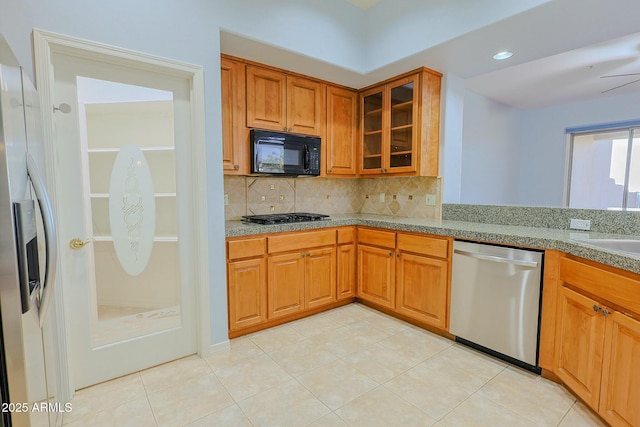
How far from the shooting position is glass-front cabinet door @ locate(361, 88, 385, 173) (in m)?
3.38

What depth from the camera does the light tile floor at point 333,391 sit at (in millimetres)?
1673

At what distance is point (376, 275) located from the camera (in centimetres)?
303

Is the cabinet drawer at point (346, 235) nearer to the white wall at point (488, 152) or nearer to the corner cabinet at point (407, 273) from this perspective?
the corner cabinet at point (407, 273)

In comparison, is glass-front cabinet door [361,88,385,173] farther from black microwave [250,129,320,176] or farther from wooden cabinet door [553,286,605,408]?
wooden cabinet door [553,286,605,408]

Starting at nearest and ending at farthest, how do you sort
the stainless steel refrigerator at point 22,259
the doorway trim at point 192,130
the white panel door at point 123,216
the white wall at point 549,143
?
the stainless steel refrigerator at point 22,259
the doorway trim at point 192,130
the white panel door at point 123,216
the white wall at point 549,143

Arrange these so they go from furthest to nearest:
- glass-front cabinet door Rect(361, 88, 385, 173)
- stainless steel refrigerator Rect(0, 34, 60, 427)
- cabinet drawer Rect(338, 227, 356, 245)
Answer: glass-front cabinet door Rect(361, 88, 385, 173), cabinet drawer Rect(338, 227, 356, 245), stainless steel refrigerator Rect(0, 34, 60, 427)

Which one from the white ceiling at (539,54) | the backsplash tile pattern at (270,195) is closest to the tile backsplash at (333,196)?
the backsplash tile pattern at (270,195)

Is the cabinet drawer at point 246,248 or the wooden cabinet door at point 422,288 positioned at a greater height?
the cabinet drawer at point 246,248

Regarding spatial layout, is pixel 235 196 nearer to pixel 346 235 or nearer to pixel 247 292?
pixel 247 292

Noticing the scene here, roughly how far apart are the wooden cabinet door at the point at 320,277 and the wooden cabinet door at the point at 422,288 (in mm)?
619

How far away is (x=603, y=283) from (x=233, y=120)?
2664mm

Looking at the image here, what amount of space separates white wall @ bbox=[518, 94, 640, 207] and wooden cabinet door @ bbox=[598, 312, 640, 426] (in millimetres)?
4215

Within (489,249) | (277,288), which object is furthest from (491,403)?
(277,288)

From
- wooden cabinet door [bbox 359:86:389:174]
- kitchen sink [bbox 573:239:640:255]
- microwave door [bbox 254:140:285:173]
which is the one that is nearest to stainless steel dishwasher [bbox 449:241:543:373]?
kitchen sink [bbox 573:239:640:255]
